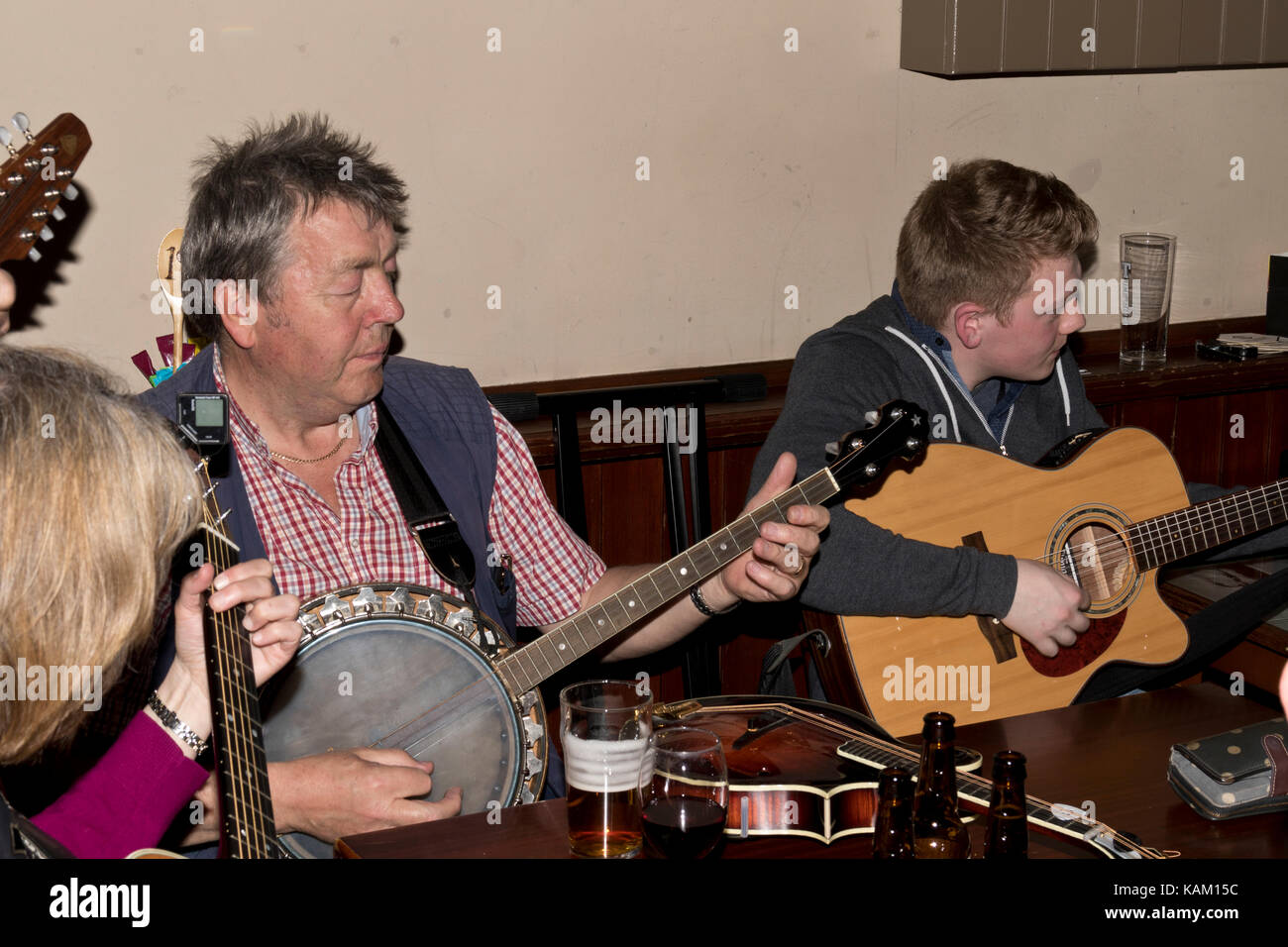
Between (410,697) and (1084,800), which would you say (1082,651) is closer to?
(1084,800)

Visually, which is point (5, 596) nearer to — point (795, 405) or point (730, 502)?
point (795, 405)

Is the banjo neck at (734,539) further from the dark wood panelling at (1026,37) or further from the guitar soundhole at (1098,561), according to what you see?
the dark wood panelling at (1026,37)

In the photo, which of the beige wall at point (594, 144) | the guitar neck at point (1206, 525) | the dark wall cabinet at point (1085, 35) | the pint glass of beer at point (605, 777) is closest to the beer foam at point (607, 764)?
the pint glass of beer at point (605, 777)

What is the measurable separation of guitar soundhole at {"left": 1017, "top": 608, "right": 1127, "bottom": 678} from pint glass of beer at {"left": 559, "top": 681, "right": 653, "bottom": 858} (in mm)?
1106

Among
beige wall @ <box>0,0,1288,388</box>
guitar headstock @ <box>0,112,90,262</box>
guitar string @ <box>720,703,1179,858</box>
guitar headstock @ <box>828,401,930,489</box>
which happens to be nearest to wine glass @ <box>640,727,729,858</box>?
guitar string @ <box>720,703,1179,858</box>

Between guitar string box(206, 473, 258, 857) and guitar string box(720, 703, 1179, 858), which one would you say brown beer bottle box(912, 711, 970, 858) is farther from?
guitar string box(206, 473, 258, 857)

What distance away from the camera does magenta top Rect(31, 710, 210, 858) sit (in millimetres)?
1389

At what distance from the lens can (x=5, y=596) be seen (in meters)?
1.05

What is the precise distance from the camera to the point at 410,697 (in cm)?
177

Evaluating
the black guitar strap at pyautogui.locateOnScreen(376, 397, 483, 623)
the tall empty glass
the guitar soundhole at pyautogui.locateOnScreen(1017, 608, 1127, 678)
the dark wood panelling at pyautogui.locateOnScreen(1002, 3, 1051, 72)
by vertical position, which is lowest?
the guitar soundhole at pyautogui.locateOnScreen(1017, 608, 1127, 678)

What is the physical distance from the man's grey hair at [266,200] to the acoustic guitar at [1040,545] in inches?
37.5

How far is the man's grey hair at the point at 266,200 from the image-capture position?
1.86 m

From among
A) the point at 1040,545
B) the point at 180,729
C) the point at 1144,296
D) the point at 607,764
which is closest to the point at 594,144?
the point at 1040,545
